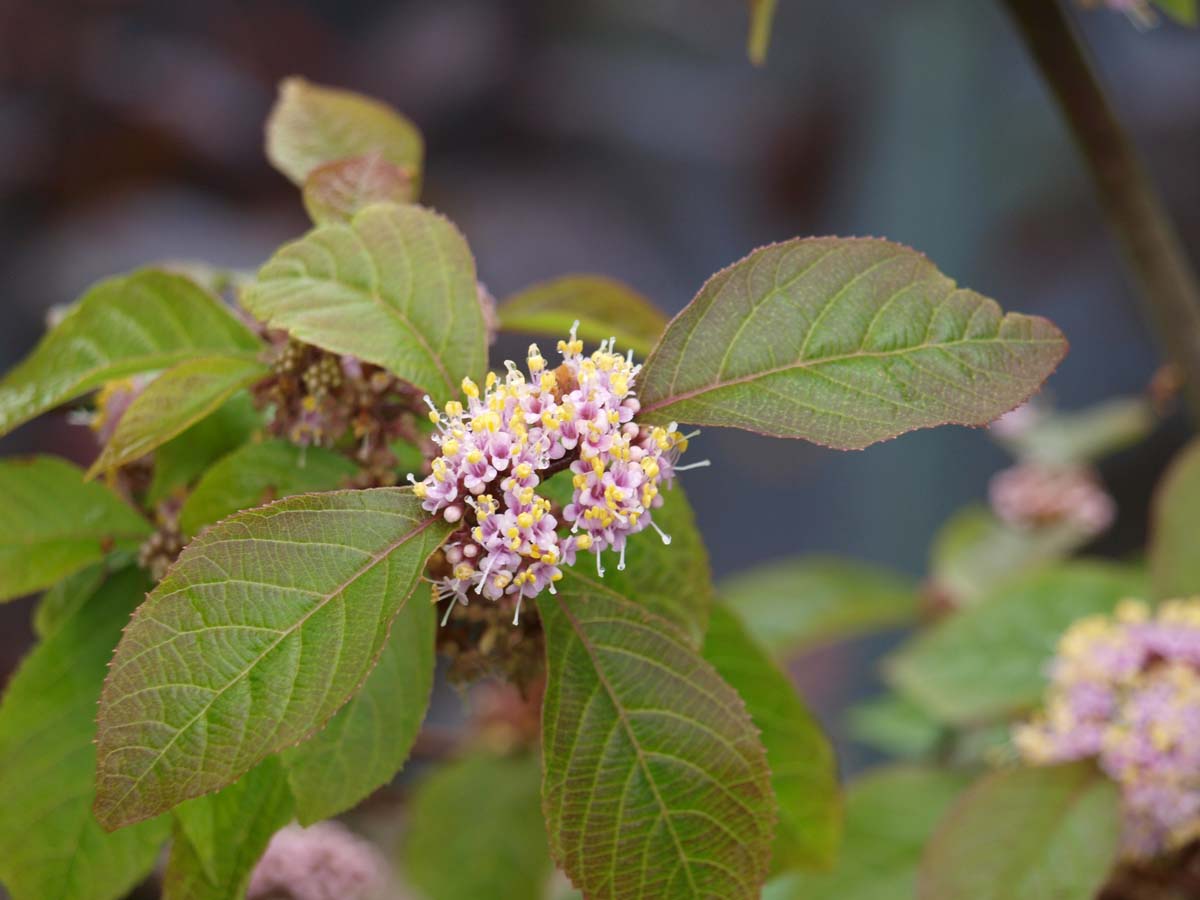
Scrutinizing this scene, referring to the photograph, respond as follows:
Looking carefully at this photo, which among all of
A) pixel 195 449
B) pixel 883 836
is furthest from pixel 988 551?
pixel 195 449

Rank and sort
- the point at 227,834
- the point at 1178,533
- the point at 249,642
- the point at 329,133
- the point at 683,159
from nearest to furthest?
the point at 249,642, the point at 227,834, the point at 329,133, the point at 1178,533, the point at 683,159

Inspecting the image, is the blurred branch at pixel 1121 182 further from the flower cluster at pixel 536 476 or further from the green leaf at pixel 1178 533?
the flower cluster at pixel 536 476

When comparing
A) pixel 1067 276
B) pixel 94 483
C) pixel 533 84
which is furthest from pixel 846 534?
pixel 94 483

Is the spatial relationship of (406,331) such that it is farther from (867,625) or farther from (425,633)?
(867,625)

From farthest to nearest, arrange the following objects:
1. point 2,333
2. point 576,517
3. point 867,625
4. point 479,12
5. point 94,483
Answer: point 479,12
point 2,333
point 867,625
point 94,483
point 576,517

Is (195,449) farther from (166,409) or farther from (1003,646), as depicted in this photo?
(1003,646)

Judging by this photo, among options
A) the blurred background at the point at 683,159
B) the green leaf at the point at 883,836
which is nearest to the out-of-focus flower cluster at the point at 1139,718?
the green leaf at the point at 883,836

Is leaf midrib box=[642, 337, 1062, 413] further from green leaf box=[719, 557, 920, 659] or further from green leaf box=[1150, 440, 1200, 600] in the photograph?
green leaf box=[719, 557, 920, 659]
